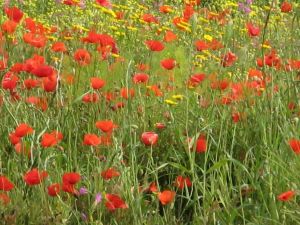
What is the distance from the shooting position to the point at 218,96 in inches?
118

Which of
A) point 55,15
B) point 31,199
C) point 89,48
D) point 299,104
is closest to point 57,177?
point 31,199

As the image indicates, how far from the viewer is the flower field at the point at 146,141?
218 centimetres

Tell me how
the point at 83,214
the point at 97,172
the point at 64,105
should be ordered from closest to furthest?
the point at 83,214 → the point at 97,172 → the point at 64,105

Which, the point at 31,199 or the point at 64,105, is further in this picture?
the point at 64,105

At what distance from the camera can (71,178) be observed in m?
2.05

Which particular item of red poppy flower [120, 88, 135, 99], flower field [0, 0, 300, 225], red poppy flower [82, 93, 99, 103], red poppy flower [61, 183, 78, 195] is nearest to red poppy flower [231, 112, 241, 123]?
flower field [0, 0, 300, 225]

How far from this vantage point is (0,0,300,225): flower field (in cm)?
218

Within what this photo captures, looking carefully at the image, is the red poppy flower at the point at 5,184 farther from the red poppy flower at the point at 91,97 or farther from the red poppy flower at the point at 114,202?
the red poppy flower at the point at 91,97

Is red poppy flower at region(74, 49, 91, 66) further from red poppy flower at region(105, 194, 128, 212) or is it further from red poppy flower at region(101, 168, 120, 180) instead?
red poppy flower at region(105, 194, 128, 212)

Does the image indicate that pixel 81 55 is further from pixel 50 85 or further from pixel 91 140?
pixel 91 140

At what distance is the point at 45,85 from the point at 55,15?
2.81m

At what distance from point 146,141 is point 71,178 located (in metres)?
0.29

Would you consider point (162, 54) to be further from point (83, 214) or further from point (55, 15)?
point (55, 15)

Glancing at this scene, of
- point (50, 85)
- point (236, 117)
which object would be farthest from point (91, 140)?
point (236, 117)
